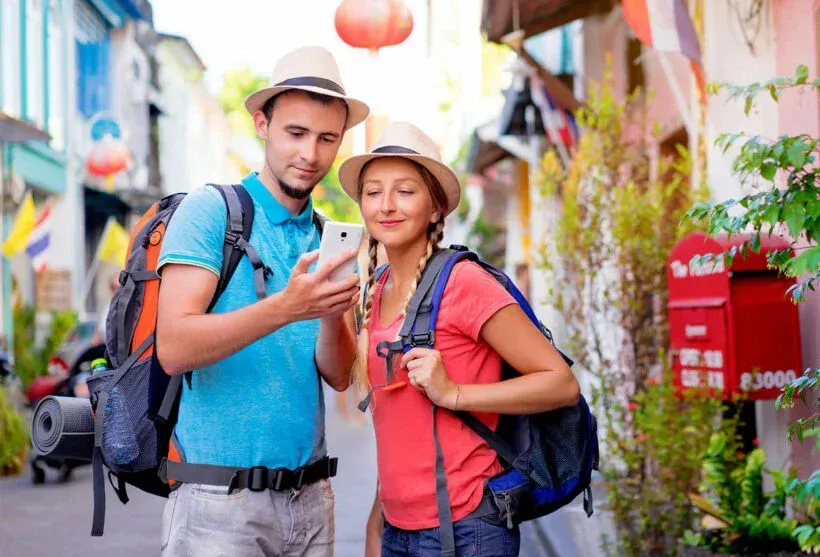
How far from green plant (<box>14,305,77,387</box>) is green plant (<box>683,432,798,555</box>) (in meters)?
13.3

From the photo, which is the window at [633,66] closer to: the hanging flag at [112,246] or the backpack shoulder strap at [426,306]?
the backpack shoulder strap at [426,306]

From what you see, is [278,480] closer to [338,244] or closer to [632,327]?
[338,244]

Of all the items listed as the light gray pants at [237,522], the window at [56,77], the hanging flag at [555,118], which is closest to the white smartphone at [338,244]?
the light gray pants at [237,522]

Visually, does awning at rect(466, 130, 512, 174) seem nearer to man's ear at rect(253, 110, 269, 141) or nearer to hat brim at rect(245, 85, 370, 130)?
hat brim at rect(245, 85, 370, 130)

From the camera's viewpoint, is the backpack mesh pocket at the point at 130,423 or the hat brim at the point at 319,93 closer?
the backpack mesh pocket at the point at 130,423

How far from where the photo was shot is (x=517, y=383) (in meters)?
3.12

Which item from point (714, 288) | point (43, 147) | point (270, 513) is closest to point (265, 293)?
point (270, 513)

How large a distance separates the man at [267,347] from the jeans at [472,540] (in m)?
0.33

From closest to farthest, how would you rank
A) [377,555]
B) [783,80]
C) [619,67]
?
[377,555]
[783,80]
[619,67]

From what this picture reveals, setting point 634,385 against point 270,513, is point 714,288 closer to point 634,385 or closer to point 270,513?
point 634,385

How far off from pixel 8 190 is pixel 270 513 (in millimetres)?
17010

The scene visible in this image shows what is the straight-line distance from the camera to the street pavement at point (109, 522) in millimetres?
7703

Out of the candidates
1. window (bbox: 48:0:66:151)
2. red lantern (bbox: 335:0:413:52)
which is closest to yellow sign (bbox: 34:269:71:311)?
window (bbox: 48:0:66:151)

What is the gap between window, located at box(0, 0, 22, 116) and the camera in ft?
67.8
